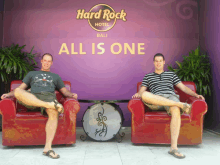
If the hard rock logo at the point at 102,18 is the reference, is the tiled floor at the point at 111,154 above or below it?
below

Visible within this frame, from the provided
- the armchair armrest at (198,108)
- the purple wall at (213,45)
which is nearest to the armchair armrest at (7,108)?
the armchair armrest at (198,108)

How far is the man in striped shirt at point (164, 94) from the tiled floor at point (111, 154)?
246mm

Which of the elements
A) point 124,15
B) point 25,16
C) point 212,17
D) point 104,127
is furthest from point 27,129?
point 212,17

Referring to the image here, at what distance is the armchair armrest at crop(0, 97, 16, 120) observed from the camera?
2738 mm

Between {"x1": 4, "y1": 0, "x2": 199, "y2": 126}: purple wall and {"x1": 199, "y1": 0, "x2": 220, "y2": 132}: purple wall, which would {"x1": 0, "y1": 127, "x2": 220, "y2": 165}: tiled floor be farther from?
{"x1": 4, "y1": 0, "x2": 199, "y2": 126}: purple wall

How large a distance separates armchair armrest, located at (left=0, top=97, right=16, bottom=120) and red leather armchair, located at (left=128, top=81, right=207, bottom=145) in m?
1.50

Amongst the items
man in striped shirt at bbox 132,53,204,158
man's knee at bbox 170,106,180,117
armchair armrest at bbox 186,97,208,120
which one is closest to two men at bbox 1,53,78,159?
man in striped shirt at bbox 132,53,204,158

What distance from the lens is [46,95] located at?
2887 millimetres

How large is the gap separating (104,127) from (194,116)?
1.26 metres

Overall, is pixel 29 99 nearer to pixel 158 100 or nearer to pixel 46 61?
pixel 46 61

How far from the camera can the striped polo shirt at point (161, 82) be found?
316cm

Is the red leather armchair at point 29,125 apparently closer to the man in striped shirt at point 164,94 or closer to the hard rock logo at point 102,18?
the man in striped shirt at point 164,94

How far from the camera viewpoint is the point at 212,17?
390cm

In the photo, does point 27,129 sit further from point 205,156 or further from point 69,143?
point 205,156
